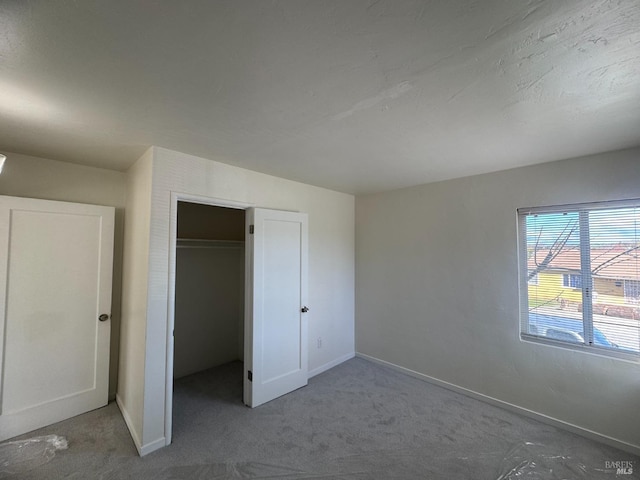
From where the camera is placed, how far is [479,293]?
301 centimetres

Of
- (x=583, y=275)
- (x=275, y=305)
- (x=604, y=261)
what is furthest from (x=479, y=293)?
(x=275, y=305)

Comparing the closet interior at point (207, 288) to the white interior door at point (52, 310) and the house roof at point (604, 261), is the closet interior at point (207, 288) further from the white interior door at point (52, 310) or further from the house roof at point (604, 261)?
the house roof at point (604, 261)

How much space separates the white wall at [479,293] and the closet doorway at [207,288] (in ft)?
6.19

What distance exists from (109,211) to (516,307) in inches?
169

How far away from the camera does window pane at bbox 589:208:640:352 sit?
2256 mm

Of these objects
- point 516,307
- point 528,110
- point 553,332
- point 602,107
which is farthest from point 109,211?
point 553,332

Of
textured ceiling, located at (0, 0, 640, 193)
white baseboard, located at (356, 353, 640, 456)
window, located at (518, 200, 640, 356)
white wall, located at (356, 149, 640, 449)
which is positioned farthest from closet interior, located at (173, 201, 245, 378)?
window, located at (518, 200, 640, 356)

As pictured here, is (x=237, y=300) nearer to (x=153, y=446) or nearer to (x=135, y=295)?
(x=135, y=295)


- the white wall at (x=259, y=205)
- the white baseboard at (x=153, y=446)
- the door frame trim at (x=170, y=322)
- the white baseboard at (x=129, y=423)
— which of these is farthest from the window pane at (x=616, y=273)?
the white baseboard at (x=129, y=423)

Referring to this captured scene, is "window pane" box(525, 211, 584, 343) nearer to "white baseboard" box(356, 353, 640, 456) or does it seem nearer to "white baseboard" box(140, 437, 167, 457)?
"white baseboard" box(356, 353, 640, 456)

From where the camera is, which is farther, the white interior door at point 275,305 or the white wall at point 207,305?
the white wall at point 207,305

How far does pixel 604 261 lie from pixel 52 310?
16.3ft

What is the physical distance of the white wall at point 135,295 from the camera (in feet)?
7.27

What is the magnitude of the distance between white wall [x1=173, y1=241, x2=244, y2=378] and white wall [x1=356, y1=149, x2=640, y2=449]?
1.89 meters
